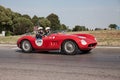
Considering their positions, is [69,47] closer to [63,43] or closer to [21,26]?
[63,43]

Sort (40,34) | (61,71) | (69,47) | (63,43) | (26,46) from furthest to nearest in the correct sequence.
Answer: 1. (26,46)
2. (40,34)
3. (63,43)
4. (69,47)
5. (61,71)

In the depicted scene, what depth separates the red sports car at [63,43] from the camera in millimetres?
12797

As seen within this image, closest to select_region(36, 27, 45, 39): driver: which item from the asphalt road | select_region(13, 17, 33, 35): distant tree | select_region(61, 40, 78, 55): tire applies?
select_region(61, 40, 78, 55): tire

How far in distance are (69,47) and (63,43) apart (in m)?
0.35

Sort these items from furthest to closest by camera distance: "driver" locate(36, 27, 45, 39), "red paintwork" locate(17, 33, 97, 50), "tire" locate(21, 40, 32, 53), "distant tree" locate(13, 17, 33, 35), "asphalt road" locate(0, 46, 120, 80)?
"distant tree" locate(13, 17, 33, 35) < "tire" locate(21, 40, 32, 53) < "driver" locate(36, 27, 45, 39) < "red paintwork" locate(17, 33, 97, 50) < "asphalt road" locate(0, 46, 120, 80)

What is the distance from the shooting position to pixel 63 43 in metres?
13.1

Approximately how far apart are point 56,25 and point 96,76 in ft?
267

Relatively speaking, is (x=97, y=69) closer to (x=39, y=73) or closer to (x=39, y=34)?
(x=39, y=73)

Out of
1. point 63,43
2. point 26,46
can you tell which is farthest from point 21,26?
point 63,43

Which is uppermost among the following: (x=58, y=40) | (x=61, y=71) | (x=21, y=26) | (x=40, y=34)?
(x=21, y=26)

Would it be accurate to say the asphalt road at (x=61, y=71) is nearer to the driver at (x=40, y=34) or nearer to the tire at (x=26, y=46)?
the driver at (x=40, y=34)

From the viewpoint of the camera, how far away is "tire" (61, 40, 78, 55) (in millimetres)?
12844

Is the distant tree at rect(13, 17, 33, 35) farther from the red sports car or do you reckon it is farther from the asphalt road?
the asphalt road

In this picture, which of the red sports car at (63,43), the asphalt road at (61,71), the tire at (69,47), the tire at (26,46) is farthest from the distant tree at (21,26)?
the asphalt road at (61,71)
